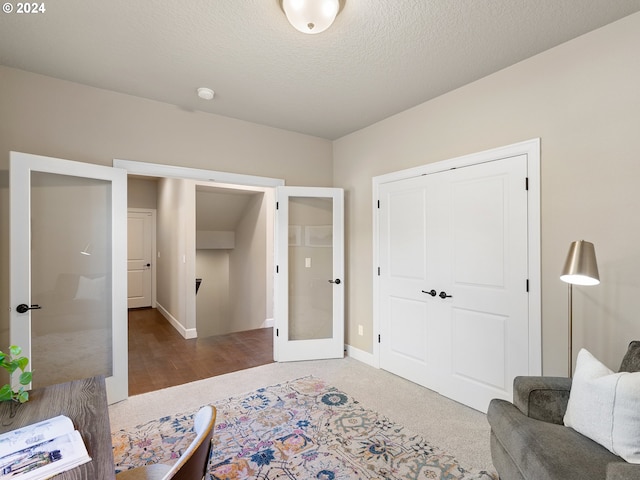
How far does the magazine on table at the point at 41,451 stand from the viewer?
0.87 m

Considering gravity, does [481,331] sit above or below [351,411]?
above

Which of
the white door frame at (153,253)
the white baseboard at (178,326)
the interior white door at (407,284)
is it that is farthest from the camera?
the white door frame at (153,253)

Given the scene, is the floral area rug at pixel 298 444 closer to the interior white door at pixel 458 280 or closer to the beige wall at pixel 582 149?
the interior white door at pixel 458 280

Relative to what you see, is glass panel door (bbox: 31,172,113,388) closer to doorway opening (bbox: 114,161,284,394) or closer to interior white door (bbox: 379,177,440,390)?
doorway opening (bbox: 114,161,284,394)

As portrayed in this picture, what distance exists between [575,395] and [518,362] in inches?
38.3

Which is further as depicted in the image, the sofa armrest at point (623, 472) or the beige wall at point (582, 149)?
the beige wall at point (582, 149)

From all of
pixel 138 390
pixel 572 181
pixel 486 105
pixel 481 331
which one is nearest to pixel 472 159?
pixel 486 105

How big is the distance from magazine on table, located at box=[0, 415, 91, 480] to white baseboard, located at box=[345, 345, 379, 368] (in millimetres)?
3004

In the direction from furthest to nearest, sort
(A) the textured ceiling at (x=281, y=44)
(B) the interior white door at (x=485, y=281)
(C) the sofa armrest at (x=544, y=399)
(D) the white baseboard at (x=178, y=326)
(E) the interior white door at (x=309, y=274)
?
(D) the white baseboard at (x=178, y=326)
(E) the interior white door at (x=309, y=274)
(B) the interior white door at (x=485, y=281)
(A) the textured ceiling at (x=281, y=44)
(C) the sofa armrest at (x=544, y=399)

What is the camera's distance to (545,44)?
2193 mm

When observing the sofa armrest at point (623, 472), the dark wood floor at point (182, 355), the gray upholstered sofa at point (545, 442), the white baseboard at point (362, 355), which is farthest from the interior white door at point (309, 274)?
the sofa armrest at point (623, 472)

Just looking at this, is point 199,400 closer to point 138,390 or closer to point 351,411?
point 138,390

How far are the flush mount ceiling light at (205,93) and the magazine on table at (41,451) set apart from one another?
2.56 m

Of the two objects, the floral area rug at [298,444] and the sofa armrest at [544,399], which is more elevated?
the sofa armrest at [544,399]
